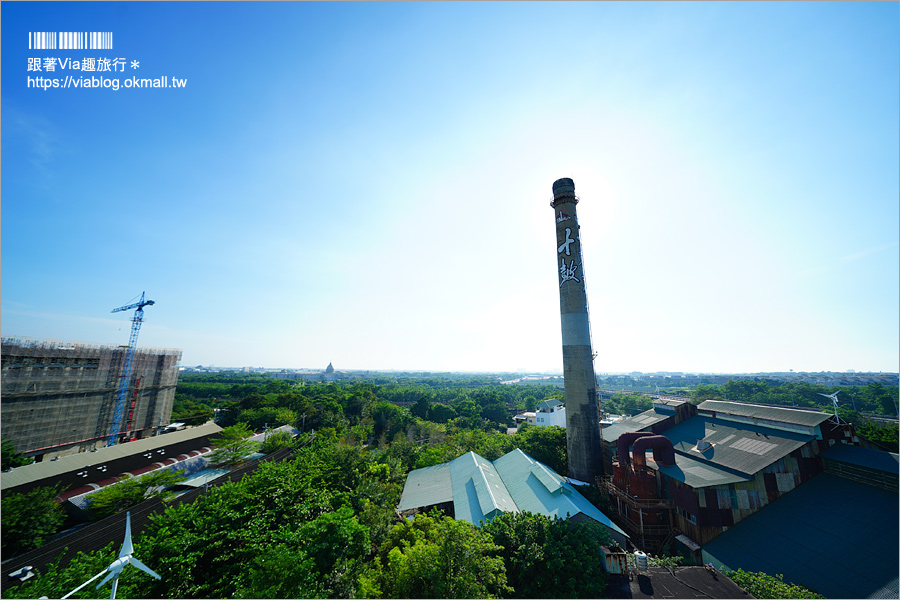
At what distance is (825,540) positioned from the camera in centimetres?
2266

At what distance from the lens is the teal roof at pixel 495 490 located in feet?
91.5

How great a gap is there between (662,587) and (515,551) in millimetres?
9186

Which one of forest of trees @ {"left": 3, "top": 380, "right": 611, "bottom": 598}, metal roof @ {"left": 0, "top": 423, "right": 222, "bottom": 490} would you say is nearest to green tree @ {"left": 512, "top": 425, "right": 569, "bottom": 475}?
forest of trees @ {"left": 3, "top": 380, "right": 611, "bottom": 598}

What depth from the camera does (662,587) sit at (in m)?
20.2

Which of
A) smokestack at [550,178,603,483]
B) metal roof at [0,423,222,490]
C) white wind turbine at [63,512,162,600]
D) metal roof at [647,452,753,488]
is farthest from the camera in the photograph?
smokestack at [550,178,603,483]

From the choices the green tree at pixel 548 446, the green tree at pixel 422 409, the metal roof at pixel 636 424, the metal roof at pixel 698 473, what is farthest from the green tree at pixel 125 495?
the green tree at pixel 422 409

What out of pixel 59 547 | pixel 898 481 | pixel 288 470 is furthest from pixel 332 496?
pixel 898 481

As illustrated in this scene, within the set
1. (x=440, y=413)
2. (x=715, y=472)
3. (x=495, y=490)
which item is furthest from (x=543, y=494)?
(x=440, y=413)

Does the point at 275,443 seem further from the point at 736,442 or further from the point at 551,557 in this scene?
the point at 736,442

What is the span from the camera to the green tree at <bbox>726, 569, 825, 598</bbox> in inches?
722

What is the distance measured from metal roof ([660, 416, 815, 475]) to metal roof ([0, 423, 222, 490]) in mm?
74686

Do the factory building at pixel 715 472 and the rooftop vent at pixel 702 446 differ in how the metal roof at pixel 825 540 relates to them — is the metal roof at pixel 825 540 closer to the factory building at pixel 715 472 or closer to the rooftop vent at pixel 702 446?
the factory building at pixel 715 472

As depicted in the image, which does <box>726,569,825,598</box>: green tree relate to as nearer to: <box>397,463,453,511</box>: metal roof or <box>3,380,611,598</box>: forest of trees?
<box>3,380,611,598</box>: forest of trees

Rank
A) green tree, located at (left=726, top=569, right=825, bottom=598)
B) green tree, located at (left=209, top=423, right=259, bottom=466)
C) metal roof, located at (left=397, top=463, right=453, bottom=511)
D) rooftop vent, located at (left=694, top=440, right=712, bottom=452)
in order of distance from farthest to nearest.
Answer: green tree, located at (left=209, top=423, right=259, bottom=466)
rooftop vent, located at (left=694, top=440, right=712, bottom=452)
metal roof, located at (left=397, top=463, right=453, bottom=511)
green tree, located at (left=726, top=569, right=825, bottom=598)
